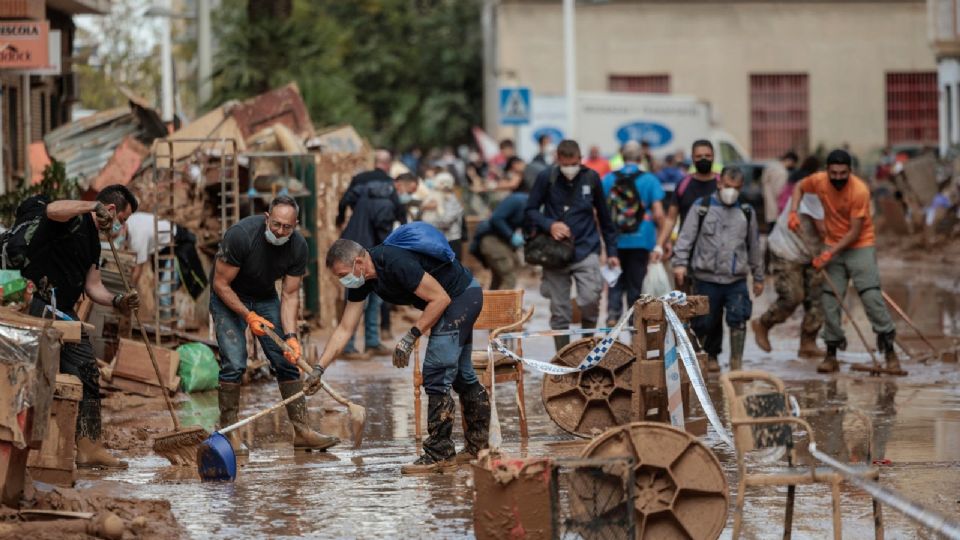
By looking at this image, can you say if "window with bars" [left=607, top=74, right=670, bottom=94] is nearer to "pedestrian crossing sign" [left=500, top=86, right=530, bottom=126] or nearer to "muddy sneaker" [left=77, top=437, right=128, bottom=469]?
"pedestrian crossing sign" [left=500, top=86, right=530, bottom=126]

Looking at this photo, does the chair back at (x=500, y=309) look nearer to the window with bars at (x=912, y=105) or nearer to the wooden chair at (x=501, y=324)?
the wooden chair at (x=501, y=324)

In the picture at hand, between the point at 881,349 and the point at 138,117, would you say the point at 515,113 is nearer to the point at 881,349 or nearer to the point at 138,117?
the point at 138,117

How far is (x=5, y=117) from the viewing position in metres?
21.0

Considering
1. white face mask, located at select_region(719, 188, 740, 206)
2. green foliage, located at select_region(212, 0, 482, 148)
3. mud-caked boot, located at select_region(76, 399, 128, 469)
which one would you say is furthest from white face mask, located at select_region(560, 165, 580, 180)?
green foliage, located at select_region(212, 0, 482, 148)

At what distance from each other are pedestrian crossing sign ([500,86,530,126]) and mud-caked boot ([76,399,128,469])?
1939cm

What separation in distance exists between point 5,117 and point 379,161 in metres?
5.18

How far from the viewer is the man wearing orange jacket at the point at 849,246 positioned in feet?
46.7

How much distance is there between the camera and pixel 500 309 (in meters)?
11.3

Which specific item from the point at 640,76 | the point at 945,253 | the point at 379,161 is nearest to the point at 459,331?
the point at 379,161

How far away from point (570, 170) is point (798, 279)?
265cm

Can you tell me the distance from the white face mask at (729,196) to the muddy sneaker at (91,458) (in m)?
5.62

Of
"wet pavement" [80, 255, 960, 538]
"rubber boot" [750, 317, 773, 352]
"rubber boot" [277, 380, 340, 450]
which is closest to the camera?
"wet pavement" [80, 255, 960, 538]

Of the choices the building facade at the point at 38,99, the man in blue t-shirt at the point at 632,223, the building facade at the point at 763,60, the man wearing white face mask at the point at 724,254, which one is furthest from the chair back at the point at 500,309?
the building facade at the point at 763,60

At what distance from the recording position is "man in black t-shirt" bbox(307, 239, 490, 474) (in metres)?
9.84
